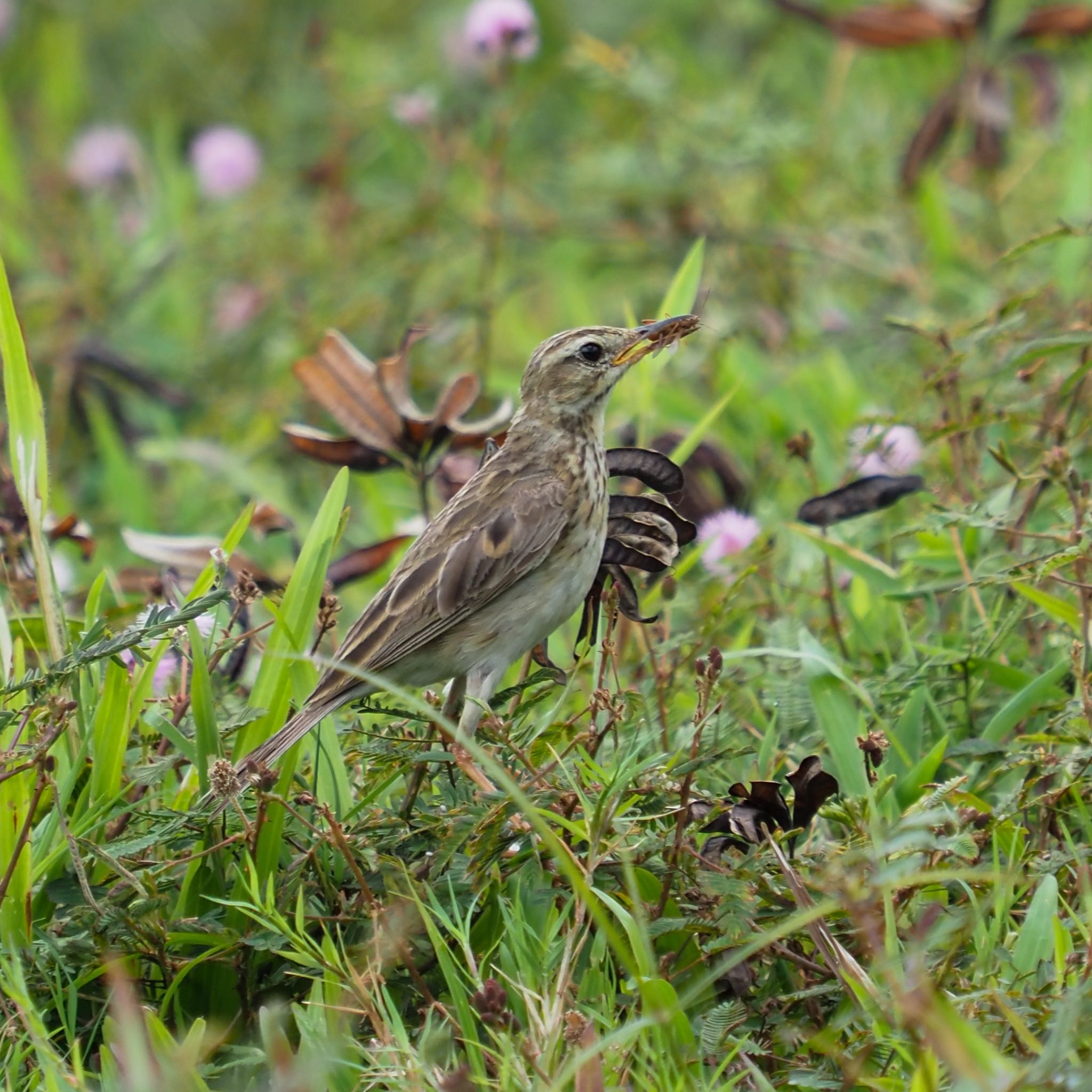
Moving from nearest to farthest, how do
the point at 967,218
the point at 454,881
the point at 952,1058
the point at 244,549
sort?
the point at 952,1058, the point at 454,881, the point at 244,549, the point at 967,218

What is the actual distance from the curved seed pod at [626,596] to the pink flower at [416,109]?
4.07 metres

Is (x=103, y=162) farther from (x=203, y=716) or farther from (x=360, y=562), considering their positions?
(x=203, y=716)

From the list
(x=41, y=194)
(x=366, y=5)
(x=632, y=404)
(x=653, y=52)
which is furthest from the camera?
(x=366, y=5)

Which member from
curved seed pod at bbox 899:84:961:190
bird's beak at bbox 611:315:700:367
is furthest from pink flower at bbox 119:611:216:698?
curved seed pod at bbox 899:84:961:190

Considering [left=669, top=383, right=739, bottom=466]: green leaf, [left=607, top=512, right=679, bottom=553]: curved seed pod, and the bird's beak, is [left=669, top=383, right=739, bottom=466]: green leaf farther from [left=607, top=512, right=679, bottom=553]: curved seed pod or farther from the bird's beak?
[left=607, top=512, right=679, bottom=553]: curved seed pod

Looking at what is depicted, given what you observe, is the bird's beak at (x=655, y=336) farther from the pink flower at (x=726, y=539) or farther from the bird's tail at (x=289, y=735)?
the bird's tail at (x=289, y=735)

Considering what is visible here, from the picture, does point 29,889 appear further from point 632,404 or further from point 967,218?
point 967,218

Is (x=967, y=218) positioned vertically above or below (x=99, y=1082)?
below

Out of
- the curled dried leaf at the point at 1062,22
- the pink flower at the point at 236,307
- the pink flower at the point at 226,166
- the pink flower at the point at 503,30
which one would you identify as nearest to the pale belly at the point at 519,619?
the pink flower at the point at 503,30

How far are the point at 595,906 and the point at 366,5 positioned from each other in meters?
9.41

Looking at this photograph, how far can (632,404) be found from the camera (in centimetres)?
544

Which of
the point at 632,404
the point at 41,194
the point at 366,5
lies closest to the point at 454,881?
the point at 632,404

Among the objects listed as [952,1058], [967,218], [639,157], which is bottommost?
[967,218]

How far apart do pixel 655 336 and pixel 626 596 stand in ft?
2.31
